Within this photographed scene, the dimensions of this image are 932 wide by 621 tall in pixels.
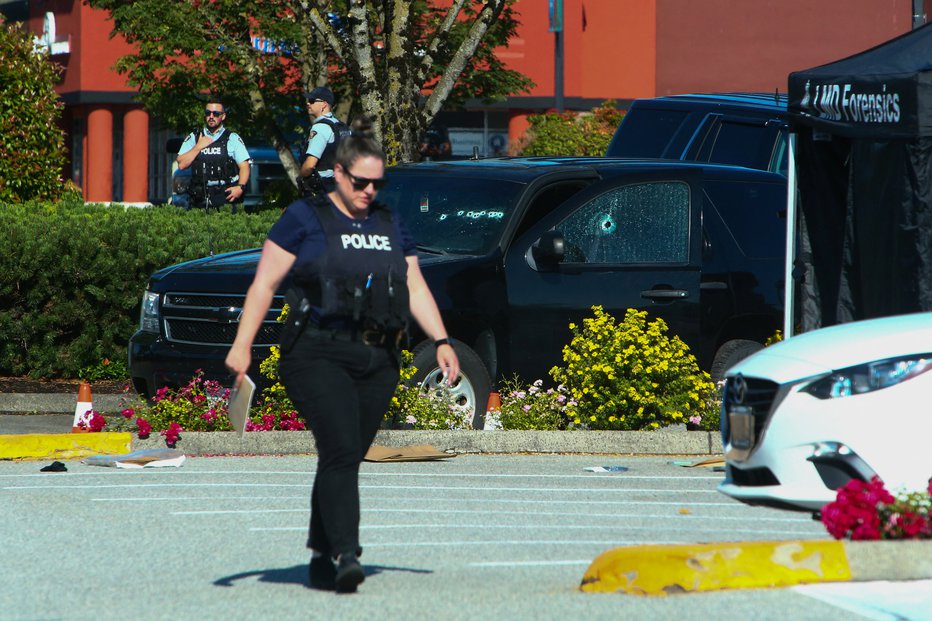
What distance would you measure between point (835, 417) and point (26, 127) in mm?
13720

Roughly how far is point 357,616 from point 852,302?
626cm

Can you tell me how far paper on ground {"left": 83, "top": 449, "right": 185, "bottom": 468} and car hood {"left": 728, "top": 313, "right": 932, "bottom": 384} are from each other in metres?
4.22

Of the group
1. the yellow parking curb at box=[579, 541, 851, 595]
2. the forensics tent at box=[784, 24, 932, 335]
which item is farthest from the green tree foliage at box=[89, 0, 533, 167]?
the yellow parking curb at box=[579, 541, 851, 595]

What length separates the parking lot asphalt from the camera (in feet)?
20.4

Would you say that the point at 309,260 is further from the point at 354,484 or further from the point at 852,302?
the point at 852,302

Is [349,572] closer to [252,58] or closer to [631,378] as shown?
[631,378]

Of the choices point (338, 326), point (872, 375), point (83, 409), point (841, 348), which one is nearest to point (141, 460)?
point (83, 409)

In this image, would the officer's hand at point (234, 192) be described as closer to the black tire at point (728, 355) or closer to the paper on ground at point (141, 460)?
the paper on ground at point (141, 460)

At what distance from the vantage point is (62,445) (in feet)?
35.4

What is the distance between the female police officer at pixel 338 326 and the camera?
6.48 metres

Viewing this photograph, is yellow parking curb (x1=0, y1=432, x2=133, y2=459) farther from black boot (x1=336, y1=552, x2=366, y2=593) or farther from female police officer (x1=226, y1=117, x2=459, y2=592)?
black boot (x1=336, y1=552, x2=366, y2=593)

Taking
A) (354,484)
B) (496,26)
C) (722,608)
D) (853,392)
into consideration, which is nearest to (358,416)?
(354,484)

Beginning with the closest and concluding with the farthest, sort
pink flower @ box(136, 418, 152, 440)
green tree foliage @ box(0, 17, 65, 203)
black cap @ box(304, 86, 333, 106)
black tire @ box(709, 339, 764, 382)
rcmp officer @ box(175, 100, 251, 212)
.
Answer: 1. pink flower @ box(136, 418, 152, 440)
2. black tire @ box(709, 339, 764, 382)
3. black cap @ box(304, 86, 333, 106)
4. rcmp officer @ box(175, 100, 251, 212)
5. green tree foliage @ box(0, 17, 65, 203)

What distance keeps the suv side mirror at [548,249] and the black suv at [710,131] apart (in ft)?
12.8
